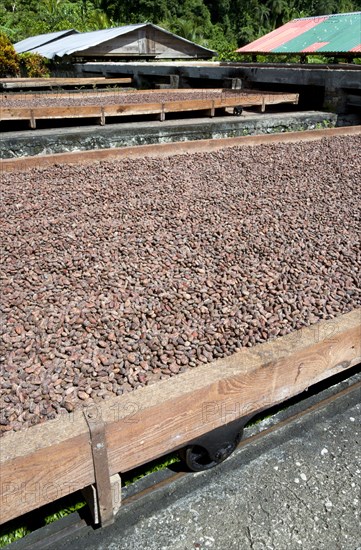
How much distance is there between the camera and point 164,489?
2359 mm

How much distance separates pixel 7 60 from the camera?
2155 centimetres

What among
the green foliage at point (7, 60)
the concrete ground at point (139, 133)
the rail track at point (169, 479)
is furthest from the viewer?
the green foliage at point (7, 60)

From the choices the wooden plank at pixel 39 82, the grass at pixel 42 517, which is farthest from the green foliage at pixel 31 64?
the grass at pixel 42 517

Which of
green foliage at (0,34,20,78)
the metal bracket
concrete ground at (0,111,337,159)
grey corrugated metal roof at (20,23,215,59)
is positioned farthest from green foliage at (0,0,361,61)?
the metal bracket

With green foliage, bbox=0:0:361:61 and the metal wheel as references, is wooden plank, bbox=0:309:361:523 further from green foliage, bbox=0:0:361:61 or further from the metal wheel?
green foliage, bbox=0:0:361:61

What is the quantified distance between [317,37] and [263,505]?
21.7 metres

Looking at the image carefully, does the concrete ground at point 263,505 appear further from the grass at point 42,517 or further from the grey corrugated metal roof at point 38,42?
the grey corrugated metal roof at point 38,42

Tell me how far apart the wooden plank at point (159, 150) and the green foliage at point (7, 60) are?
17.5 m

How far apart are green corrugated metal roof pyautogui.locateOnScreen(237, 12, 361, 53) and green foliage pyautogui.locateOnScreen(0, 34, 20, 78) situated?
36.6 ft

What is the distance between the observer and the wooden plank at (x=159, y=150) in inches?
261

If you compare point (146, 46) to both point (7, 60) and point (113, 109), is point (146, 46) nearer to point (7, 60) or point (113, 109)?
point (7, 60)

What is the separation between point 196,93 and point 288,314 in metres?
13.0

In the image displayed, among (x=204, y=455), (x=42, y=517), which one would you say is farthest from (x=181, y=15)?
(x=42, y=517)

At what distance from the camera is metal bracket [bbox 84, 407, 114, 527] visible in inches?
71.9
